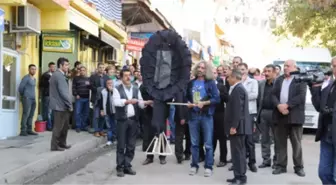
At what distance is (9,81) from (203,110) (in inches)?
234

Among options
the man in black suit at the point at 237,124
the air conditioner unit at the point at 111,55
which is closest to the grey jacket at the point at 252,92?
the man in black suit at the point at 237,124

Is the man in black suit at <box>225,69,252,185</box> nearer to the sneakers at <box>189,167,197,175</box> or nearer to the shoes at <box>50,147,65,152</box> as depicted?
the sneakers at <box>189,167,197,175</box>

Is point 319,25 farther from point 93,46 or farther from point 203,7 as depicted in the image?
point 203,7

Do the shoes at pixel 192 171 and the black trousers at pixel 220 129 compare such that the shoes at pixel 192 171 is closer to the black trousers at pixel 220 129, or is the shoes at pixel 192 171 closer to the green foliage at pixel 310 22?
the black trousers at pixel 220 129

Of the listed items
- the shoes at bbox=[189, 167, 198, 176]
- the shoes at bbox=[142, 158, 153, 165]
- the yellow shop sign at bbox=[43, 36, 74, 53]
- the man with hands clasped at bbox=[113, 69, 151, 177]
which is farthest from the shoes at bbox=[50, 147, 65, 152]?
the yellow shop sign at bbox=[43, 36, 74, 53]

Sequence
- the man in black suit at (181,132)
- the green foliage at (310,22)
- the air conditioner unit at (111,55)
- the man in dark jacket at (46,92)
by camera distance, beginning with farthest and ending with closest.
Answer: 1. the air conditioner unit at (111,55)
2. the green foliage at (310,22)
3. the man in dark jacket at (46,92)
4. the man in black suit at (181,132)

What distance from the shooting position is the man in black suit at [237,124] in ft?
22.9

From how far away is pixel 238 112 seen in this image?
22.8ft

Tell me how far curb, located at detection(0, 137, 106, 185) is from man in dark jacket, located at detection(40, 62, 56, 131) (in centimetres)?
209

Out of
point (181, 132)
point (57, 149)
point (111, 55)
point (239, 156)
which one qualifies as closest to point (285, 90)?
point (239, 156)

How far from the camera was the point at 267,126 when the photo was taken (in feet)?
28.8

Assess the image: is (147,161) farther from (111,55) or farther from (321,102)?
(111,55)

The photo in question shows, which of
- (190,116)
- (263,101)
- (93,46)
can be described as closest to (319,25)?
(93,46)

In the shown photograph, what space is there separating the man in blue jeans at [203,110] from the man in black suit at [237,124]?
0.64 metres
